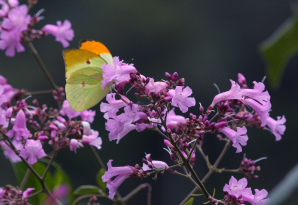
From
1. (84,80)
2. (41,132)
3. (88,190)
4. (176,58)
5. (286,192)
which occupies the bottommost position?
(176,58)

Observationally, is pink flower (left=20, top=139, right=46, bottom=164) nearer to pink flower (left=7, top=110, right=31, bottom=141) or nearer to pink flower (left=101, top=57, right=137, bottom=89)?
pink flower (left=7, top=110, right=31, bottom=141)

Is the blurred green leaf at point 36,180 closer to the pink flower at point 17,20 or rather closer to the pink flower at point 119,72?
the pink flower at point 17,20

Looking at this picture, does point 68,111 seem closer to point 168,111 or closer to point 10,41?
point 10,41

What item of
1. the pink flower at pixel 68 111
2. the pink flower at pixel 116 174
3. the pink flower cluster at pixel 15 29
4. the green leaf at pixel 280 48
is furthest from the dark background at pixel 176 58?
the green leaf at pixel 280 48

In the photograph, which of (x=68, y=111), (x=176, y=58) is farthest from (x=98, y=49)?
(x=176, y=58)

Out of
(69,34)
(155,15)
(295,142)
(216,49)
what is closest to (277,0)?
(216,49)

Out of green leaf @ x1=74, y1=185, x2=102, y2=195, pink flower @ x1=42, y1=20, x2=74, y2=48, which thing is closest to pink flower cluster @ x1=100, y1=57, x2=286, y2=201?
green leaf @ x1=74, y1=185, x2=102, y2=195

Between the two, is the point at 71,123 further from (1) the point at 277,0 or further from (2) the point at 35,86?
(1) the point at 277,0
